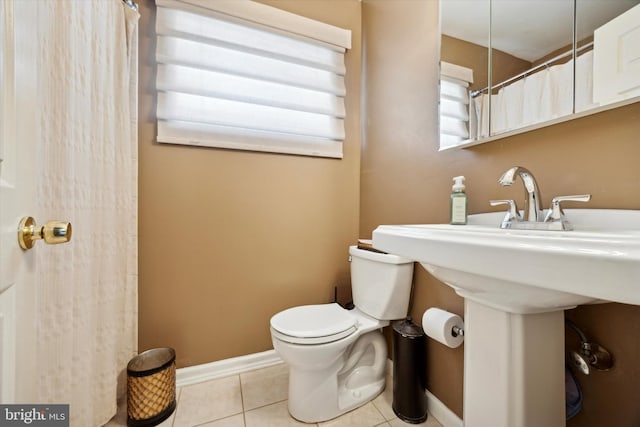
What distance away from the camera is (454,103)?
3.26ft

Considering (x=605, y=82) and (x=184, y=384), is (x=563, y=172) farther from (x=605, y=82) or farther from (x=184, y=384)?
(x=184, y=384)

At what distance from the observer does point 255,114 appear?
1.36 metres

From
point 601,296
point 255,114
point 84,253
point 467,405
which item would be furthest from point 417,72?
point 84,253

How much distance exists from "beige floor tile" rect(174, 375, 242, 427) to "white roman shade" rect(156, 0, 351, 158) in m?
1.22

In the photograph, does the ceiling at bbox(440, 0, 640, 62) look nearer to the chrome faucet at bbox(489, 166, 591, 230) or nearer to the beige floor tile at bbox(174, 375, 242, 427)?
the chrome faucet at bbox(489, 166, 591, 230)

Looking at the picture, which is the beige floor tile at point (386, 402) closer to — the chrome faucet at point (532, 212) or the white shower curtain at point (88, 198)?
the chrome faucet at point (532, 212)

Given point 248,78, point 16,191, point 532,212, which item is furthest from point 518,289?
point 248,78

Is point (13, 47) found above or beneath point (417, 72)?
beneath

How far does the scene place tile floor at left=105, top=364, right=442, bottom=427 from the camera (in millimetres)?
1033

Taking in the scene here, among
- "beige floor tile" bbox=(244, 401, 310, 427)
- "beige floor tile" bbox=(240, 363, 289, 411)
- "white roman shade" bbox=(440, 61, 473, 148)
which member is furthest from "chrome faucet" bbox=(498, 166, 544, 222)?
"beige floor tile" bbox=(240, 363, 289, 411)

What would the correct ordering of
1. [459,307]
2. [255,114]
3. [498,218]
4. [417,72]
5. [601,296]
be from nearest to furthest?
[601,296] < [498,218] < [459,307] < [417,72] < [255,114]

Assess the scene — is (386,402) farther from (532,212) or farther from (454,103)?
(454,103)

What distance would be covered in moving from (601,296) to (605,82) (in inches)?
25.2

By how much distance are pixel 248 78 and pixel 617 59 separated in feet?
4.48
